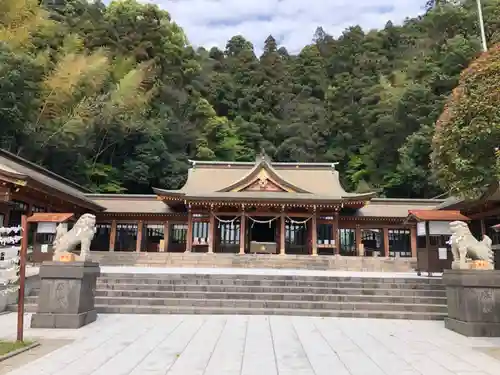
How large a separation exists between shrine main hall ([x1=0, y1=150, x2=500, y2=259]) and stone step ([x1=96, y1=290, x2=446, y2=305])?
33.1ft

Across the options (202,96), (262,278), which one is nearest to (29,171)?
(262,278)

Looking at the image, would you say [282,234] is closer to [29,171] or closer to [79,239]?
[29,171]

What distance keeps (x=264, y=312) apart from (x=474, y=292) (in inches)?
156

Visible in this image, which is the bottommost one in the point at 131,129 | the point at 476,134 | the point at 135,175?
the point at 476,134

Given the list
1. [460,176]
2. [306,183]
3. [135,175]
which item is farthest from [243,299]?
[135,175]

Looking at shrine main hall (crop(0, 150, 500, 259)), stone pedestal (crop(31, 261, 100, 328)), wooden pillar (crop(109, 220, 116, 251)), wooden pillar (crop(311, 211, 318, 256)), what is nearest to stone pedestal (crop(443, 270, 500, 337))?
stone pedestal (crop(31, 261, 100, 328))

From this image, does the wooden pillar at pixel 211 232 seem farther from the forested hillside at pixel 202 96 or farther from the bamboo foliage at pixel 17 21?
the bamboo foliage at pixel 17 21

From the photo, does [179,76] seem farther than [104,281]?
Yes

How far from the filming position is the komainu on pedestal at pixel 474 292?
20.6ft

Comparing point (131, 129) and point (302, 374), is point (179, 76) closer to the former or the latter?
point (131, 129)

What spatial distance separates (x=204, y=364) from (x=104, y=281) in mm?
5580

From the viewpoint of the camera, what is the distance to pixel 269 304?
850 centimetres

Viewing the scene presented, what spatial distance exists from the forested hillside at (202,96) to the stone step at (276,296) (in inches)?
770

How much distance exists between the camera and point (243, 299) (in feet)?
28.9
